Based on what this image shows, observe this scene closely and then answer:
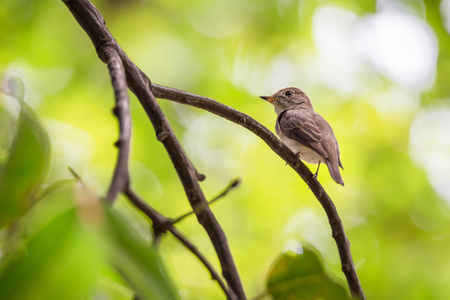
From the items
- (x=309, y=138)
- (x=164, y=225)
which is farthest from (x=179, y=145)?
(x=309, y=138)

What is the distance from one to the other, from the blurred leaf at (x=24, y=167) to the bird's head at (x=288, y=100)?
11.0ft

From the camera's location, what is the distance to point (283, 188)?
4.21 meters

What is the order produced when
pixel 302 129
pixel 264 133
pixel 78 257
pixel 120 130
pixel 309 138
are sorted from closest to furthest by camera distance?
pixel 78 257, pixel 120 130, pixel 264 133, pixel 309 138, pixel 302 129

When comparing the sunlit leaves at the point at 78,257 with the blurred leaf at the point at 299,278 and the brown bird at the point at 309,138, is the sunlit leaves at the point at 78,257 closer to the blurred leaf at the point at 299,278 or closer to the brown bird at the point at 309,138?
the blurred leaf at the point at 299,278

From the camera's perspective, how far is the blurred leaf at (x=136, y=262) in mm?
487

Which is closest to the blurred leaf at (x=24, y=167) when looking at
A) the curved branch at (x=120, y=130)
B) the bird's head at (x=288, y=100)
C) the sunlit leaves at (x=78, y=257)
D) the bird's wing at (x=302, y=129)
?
the curved branch at (x=120, y=130)

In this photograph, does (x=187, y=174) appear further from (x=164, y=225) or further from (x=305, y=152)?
(x=305, y=152)

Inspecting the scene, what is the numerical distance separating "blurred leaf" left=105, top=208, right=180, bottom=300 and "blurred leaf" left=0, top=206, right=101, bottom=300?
3 centimetres

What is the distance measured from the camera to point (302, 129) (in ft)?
10.7

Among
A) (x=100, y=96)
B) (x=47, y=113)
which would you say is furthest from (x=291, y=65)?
(x=47, y=113)

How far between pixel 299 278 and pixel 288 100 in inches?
129

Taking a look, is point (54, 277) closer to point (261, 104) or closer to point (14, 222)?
point (14, 222)

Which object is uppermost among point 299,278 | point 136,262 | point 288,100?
point 288,100

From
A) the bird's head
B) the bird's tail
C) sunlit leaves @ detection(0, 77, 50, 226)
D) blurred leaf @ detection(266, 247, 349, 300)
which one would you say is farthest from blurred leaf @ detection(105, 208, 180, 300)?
the bird's head
